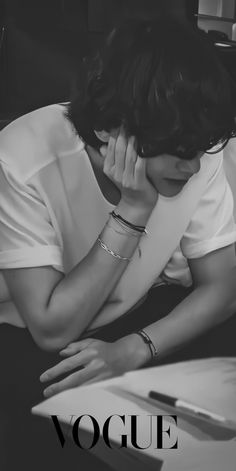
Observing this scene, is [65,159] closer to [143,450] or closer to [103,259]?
[103,259]

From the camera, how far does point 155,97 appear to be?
1.00 metres

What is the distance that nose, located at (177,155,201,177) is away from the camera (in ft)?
3.48

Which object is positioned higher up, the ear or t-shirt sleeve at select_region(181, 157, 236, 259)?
the ear

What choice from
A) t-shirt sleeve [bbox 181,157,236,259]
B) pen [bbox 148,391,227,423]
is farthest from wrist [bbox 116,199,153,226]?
pen [bbox 148,391,227,423]

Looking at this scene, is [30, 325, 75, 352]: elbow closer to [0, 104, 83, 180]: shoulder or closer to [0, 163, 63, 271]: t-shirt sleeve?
[0, 163, 63, 271]: t-shirt sleeve

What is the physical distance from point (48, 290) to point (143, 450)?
0.34 m

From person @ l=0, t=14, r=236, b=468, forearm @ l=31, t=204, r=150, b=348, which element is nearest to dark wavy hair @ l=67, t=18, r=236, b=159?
person @ l=0, t=14, r=236, b=468

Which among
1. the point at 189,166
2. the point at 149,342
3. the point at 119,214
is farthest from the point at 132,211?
the point at 149,342

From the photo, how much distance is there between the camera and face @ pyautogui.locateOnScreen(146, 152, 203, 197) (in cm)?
104

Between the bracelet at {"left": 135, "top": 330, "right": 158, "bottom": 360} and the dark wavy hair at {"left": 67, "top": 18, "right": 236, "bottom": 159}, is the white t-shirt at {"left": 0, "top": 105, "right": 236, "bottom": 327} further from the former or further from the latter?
the bracelet at {"left": 135, "top": 330, "right": 158, "bottom": 360}

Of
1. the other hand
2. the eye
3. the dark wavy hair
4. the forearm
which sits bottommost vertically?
the other hand

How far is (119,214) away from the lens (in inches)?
41.4

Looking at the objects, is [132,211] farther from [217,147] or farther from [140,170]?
[217,147]

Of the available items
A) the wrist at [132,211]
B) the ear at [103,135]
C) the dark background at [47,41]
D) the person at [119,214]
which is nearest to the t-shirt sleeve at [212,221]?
the person at [119,214]
